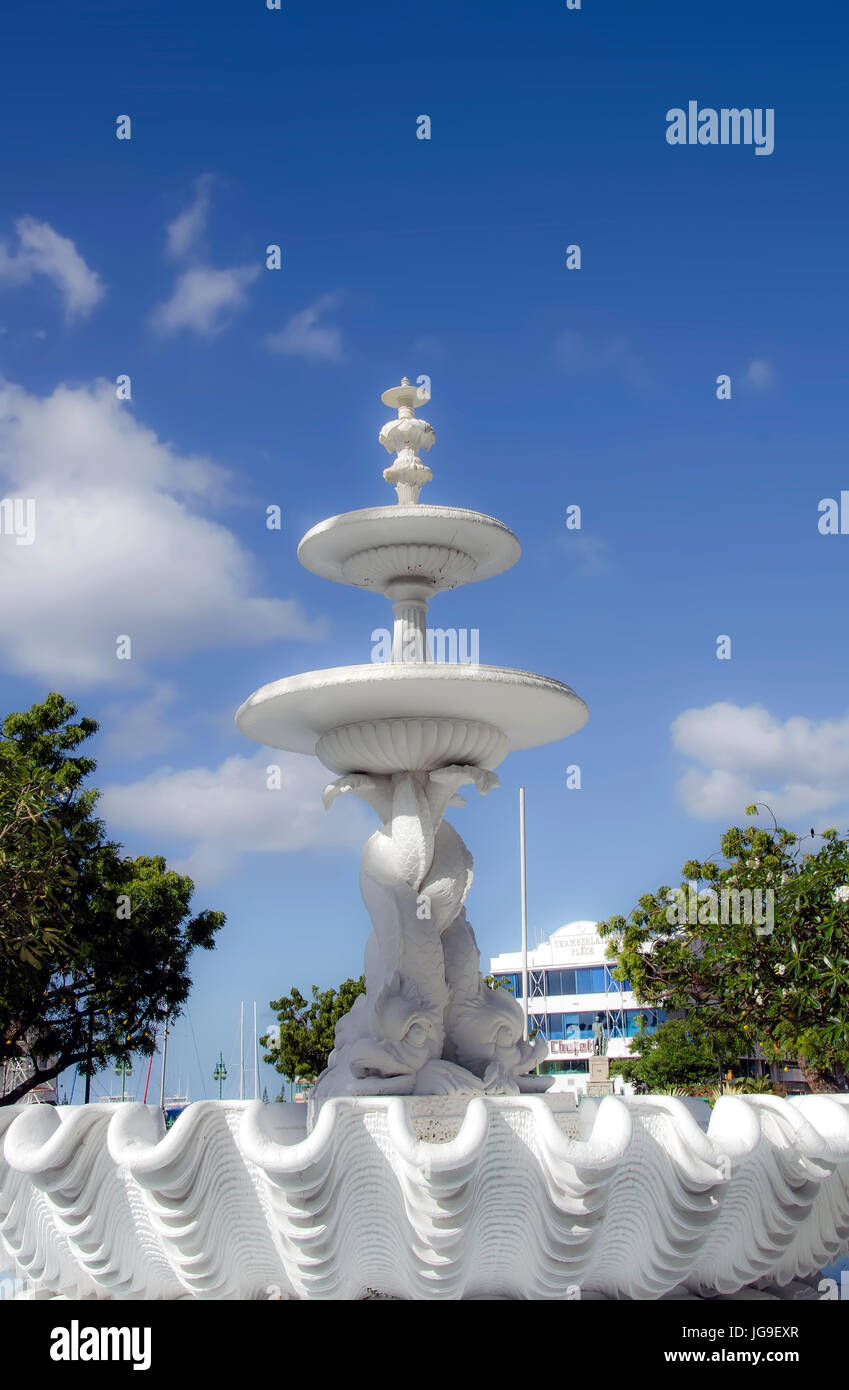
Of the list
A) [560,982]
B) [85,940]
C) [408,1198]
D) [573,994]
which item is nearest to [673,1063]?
[85,940]

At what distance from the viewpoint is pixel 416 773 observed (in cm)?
772

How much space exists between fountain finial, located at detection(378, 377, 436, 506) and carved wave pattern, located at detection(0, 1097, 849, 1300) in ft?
15.4

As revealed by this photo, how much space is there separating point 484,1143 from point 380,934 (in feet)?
8.76

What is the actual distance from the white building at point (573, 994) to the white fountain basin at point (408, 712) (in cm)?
3669

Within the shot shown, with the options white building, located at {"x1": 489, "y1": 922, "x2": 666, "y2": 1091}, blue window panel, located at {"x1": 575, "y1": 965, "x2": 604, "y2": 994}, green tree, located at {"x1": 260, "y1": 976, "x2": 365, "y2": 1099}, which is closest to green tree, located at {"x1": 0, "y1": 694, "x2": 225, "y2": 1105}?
green tree, located at {"x1": 260, "y1": 976, "x2": 365, "y2": 1099}

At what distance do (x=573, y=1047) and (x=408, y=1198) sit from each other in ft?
131

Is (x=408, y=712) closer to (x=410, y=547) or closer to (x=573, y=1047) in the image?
(x=410, y=547)

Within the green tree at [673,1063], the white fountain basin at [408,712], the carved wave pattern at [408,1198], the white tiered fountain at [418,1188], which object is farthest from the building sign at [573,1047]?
the carved wave pattern at [408,1198]

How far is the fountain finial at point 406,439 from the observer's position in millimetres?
8594

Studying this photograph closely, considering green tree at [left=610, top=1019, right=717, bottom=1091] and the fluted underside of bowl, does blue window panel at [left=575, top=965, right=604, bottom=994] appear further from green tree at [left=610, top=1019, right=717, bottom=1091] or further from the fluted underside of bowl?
the fluted underside of bowl

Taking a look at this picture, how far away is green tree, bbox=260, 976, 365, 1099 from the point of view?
2703cm

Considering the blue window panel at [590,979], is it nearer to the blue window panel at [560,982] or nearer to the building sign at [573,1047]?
the blue window panel at [560,982]

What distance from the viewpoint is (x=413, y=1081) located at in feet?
23.1
